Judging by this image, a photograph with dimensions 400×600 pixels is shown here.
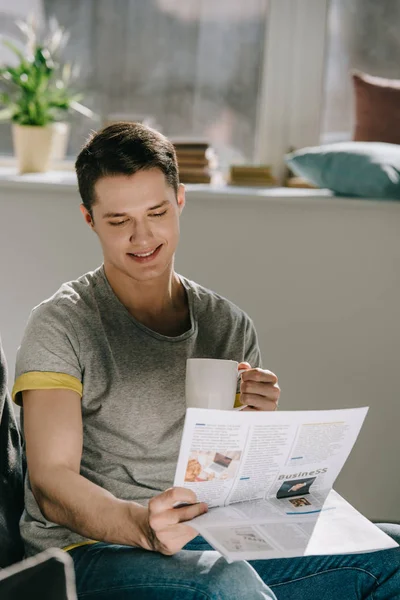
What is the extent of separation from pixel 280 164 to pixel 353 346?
739 millimetres

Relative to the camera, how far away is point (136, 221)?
1.53 metres

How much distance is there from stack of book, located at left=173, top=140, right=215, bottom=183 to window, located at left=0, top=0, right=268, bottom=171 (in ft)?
0.77

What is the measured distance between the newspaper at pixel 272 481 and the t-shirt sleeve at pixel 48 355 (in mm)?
319

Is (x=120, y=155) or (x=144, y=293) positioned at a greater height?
(x=120, y=155)

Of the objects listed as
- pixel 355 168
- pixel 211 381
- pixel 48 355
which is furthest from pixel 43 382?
pixel 355 168

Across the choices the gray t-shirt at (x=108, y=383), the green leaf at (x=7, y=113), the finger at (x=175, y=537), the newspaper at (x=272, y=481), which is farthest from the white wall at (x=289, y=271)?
the finger at (x=175, y=537)

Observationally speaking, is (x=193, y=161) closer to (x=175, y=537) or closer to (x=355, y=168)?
(x=355, y=168)

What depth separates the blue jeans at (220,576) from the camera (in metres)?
1.23

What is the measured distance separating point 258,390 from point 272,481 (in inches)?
7.3

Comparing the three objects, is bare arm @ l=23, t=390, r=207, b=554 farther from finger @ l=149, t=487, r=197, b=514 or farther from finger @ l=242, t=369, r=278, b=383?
finger @ l=242, t=369, r=278, b=383

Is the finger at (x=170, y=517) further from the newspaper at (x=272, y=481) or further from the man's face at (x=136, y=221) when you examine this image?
the man's face at (x=136, y=221)

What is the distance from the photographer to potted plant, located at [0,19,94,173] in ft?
8.70

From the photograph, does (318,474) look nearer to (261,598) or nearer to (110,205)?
(261,598)

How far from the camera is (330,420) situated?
1.28 metres
